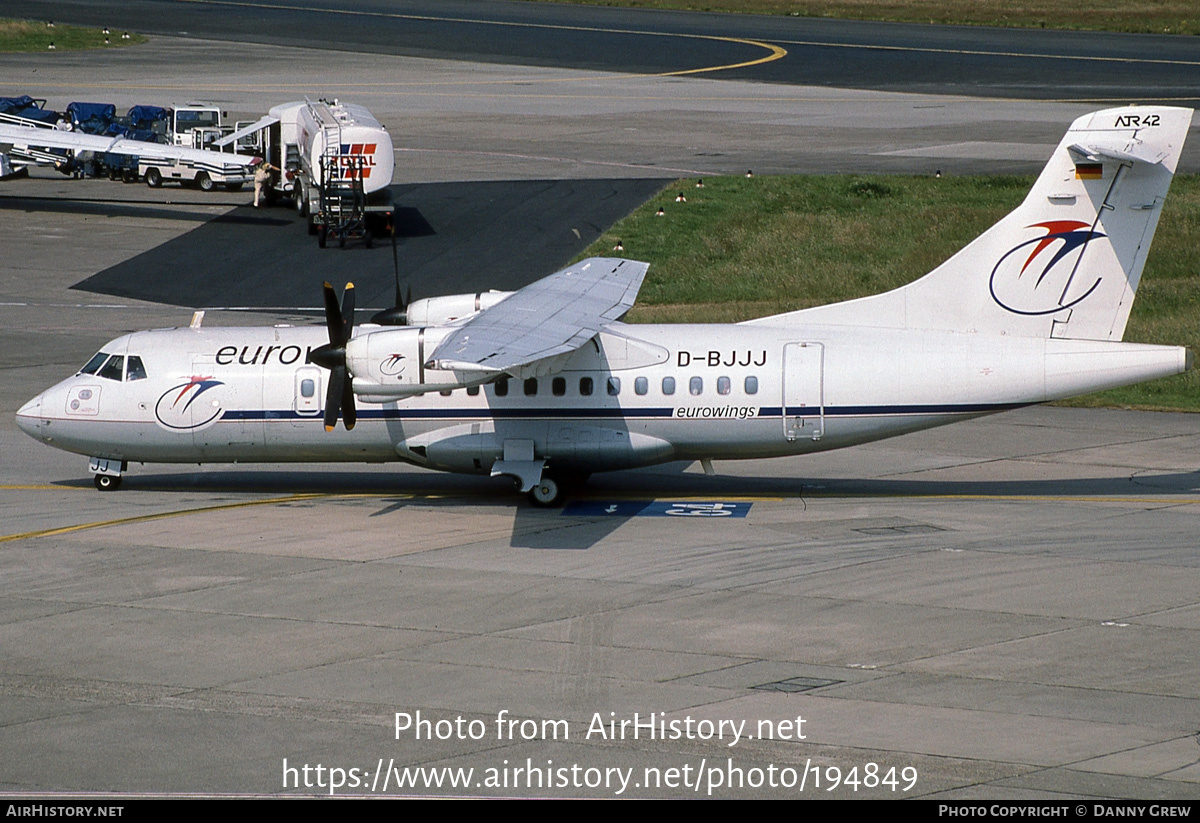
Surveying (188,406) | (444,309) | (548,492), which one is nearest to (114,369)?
(188,406)

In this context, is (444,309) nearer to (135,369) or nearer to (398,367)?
(398,367)

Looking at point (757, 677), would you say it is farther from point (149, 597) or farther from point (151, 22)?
point (151, 22)

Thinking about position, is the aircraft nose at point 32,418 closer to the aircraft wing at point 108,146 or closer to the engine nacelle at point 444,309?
the engine nacelle at point 444,309

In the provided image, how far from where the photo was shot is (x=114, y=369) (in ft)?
99.8

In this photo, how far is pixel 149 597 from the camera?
23.7 metres

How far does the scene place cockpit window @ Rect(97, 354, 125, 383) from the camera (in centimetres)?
3033

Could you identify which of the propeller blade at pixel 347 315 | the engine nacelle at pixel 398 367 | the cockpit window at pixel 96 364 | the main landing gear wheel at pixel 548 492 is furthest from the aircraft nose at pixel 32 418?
the main landing gear wheel at pixel 548 492

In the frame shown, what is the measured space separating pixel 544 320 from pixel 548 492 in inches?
172

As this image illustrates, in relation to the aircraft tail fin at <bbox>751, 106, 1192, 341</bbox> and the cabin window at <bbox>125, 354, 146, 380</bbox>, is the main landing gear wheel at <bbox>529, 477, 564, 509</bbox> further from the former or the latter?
the cabin window at <bbox>125, 354, 146, 380</bbox>

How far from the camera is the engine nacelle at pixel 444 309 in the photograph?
97.6 ft

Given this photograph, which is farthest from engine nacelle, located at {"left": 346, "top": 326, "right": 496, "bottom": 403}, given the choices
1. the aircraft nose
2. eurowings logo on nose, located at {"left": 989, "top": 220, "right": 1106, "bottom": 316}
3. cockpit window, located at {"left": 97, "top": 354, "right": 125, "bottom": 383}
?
eurowings logo on nose, located at {"left": 989, "top": 220, "right": 1106, "bottom": 316}

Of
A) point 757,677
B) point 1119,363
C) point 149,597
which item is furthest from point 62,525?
point 1119,363

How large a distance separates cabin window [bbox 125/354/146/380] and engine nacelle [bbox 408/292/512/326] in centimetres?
562

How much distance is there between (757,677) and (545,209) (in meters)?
42.3
